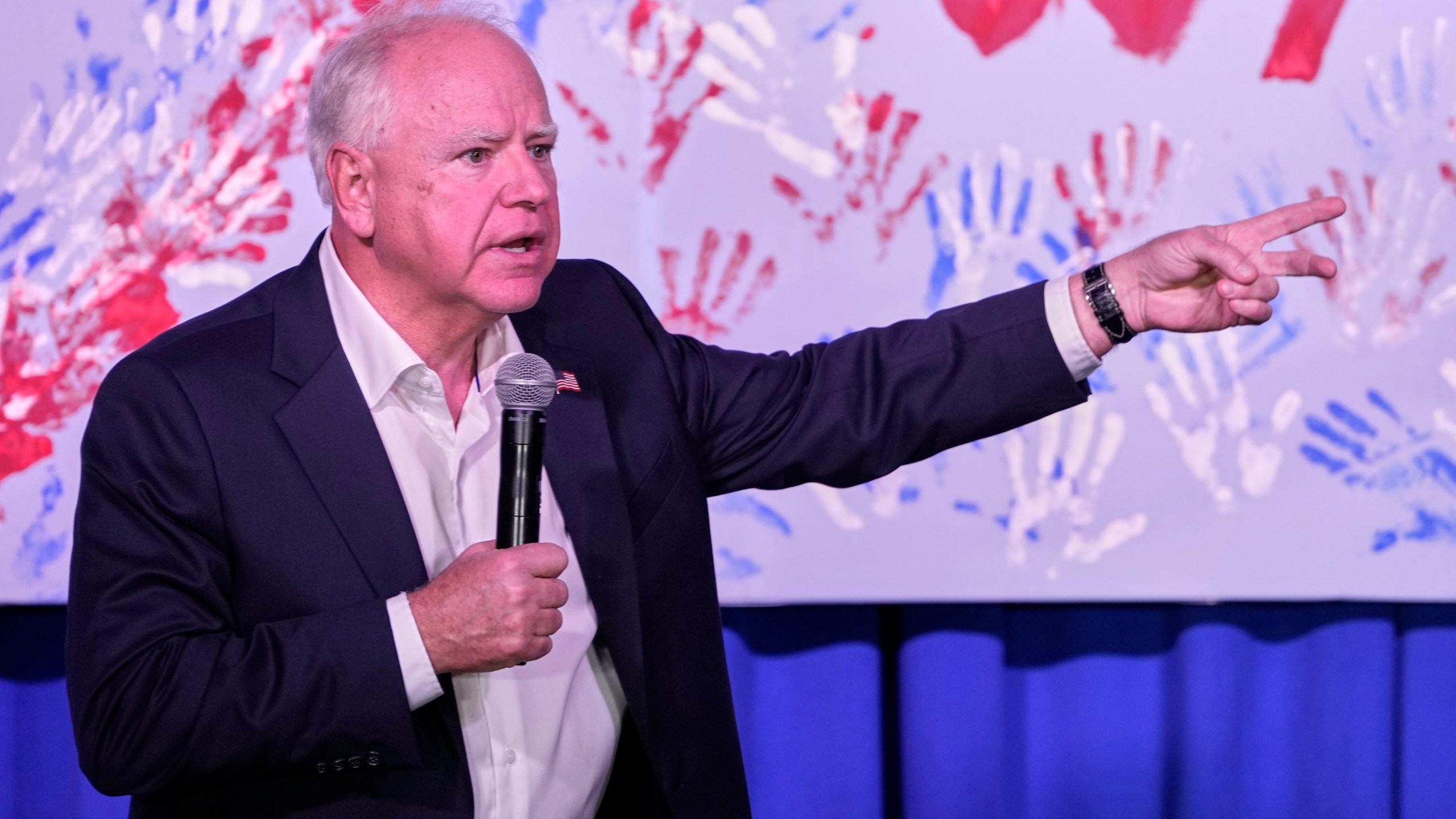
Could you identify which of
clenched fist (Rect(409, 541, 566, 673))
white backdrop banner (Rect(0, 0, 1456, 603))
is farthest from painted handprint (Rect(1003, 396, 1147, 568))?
clenched fist (Rect(409, 541, 566, 673))

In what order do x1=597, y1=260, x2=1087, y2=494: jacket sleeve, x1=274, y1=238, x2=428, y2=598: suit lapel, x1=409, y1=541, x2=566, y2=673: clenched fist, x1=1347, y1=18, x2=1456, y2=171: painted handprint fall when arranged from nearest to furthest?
1. x1=409, y1=541, x2=566, y2=673: clenched fist
2. x1=274, y1=238, x2=428, y2=598: suit lapel
3. x1=597, y1=260, x2=1087, y2=494: jacket sleeve
4. x1=1347, y1=18, x2=1456, y2=171: painted handprint

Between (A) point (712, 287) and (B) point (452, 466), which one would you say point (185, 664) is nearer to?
(B) point (452, 466)

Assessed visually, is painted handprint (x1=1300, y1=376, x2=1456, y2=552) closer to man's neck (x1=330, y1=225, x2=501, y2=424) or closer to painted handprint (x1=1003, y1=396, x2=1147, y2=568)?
painted handprint (x1=1003, y1=396, x2=1147, y2=568)

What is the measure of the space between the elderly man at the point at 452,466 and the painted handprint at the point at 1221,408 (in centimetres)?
63

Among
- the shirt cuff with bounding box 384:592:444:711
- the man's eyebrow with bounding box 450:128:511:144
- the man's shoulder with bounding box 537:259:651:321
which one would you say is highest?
the man's eyebrow with bounding box 450:128:511:144

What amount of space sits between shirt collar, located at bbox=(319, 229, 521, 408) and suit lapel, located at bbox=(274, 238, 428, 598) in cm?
2

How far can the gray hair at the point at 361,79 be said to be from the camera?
130 cm

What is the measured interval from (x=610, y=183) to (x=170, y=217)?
0.68 m

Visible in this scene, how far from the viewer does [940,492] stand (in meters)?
2.00

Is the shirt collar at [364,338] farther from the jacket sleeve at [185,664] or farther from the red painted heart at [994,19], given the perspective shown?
the red painted heart at [994,19]

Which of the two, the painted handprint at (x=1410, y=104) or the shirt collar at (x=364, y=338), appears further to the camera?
the painted handprint at (x=1410, y=104)

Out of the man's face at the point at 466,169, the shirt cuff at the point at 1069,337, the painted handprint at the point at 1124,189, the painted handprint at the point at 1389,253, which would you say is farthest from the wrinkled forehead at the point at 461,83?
the painted handprint at the point at 1389,253

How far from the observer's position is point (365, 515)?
1214mm

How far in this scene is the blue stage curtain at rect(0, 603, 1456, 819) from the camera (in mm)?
2104
